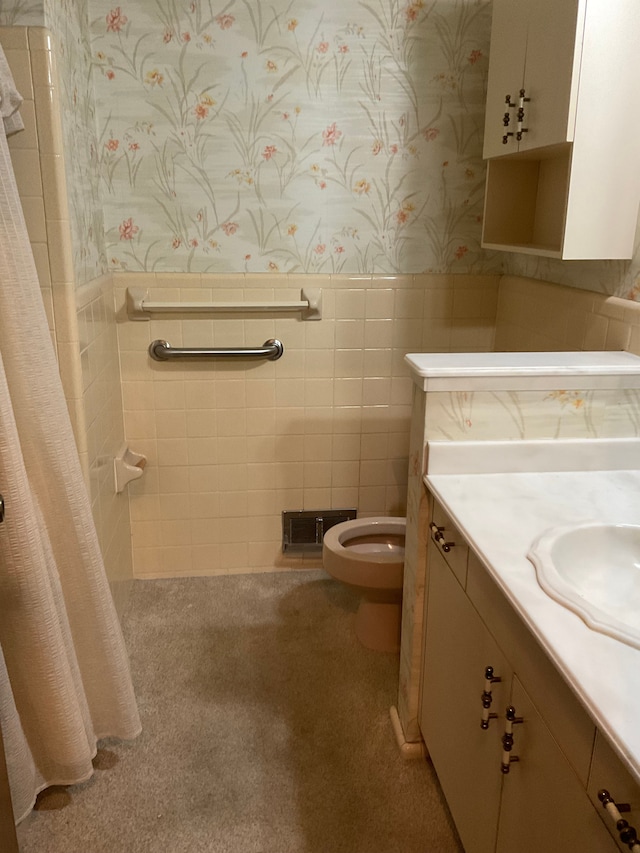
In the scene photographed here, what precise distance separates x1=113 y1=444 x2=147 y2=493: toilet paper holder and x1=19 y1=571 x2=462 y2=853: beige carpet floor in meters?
0.45

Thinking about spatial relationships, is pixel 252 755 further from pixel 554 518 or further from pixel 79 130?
pixel 79 130

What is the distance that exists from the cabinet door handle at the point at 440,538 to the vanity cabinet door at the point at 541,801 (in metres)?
0.36

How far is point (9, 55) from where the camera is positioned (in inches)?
58.3

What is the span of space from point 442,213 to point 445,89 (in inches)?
14.7

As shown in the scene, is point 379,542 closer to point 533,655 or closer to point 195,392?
point 195,392

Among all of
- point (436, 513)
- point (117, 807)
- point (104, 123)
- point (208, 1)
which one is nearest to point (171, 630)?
point (117, 807)

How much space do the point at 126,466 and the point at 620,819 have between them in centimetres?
Result: 178

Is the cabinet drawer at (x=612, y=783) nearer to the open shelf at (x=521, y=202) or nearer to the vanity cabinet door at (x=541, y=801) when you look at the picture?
the vanity cabinet door at (x=541, y=801)

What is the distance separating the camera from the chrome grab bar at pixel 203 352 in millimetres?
2193

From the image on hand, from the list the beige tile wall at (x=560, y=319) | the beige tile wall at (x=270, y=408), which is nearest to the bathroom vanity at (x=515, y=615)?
the beige tile wall at (x=560, y=319)

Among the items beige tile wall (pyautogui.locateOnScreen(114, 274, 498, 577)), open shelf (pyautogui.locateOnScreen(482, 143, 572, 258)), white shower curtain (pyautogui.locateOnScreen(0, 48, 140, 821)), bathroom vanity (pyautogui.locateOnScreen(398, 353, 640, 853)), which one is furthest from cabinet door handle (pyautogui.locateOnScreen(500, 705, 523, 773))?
beige tile wall (pyautogui.locateOnScreen(114, 274, 498, 577))

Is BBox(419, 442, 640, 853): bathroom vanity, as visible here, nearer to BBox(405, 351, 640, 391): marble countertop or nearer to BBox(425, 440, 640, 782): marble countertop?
BBox(425, 440, 640, 782): marble countertop

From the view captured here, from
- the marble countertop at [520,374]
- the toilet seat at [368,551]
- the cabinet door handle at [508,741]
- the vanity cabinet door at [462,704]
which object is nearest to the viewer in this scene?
the cabinet door handle at [508,741]

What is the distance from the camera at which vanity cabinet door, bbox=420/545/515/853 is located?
109 centimetres
